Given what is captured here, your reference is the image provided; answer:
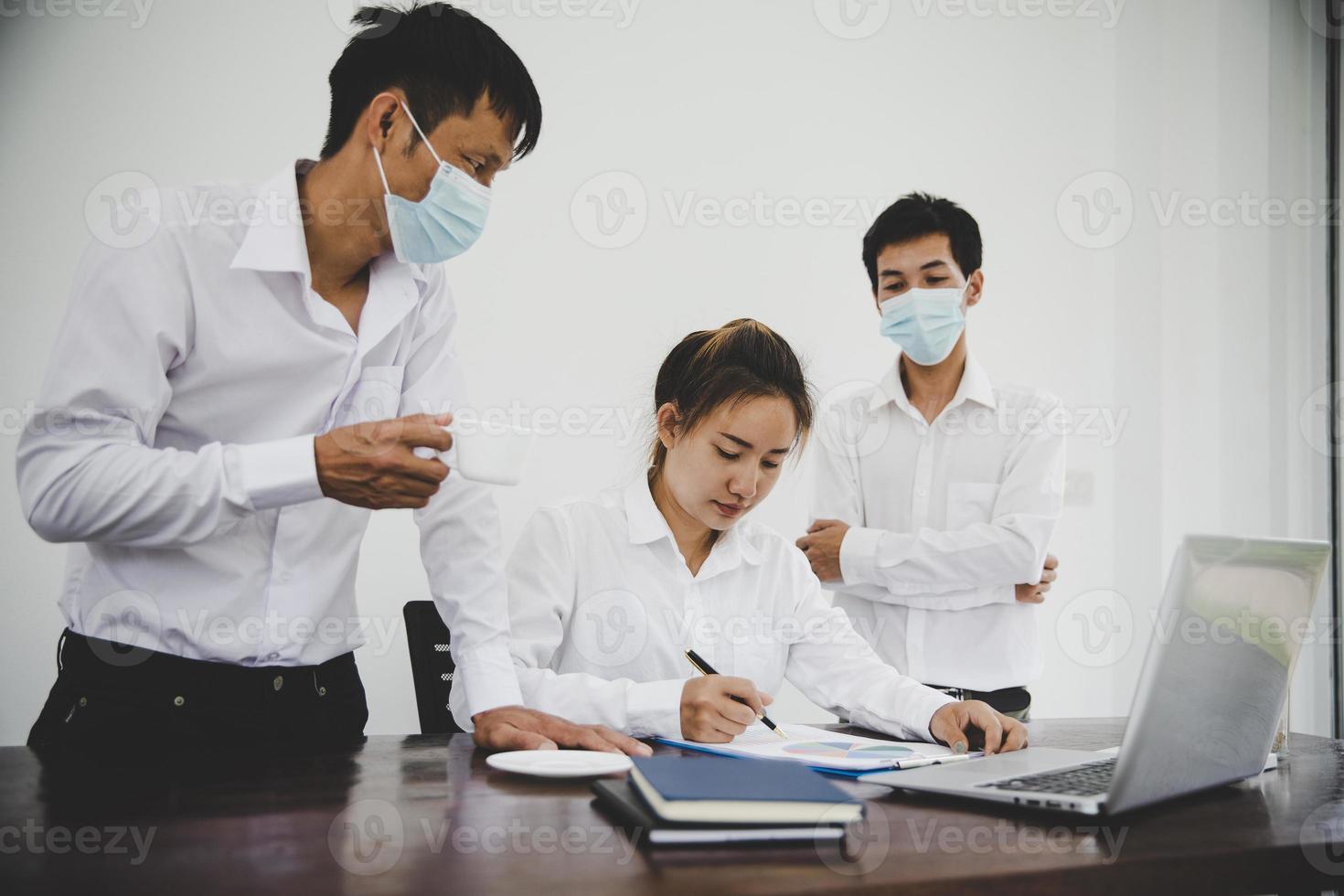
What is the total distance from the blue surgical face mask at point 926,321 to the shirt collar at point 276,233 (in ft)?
5.05

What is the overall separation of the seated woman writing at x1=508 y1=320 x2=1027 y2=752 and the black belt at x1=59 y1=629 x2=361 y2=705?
40cm

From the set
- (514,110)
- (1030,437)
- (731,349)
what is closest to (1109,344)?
(1030,437)

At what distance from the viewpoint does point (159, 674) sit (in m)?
1.32

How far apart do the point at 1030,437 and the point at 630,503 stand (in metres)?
1.11

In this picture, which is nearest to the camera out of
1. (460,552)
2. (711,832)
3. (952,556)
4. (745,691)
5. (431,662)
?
(711,832)

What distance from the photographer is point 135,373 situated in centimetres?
127

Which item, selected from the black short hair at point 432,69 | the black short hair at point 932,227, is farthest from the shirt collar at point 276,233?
the black short hair at point 932,227

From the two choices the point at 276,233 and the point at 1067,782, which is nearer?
the point at 1067,782

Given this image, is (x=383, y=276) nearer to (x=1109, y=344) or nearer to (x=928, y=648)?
(x=928, y=648)

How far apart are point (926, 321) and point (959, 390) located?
195mm

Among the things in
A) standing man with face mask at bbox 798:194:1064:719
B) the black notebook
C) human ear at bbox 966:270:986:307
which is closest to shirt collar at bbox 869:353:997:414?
standing man with face mask at bbox 798:194:1064:719

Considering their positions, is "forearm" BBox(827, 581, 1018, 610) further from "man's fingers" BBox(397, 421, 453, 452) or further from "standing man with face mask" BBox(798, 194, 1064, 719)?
"man's fingers" BBox(397, 421, 453, 452)

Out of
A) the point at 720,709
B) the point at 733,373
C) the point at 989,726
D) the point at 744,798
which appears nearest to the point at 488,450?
the point at 720,709

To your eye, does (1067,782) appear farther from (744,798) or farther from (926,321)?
(926,321)
